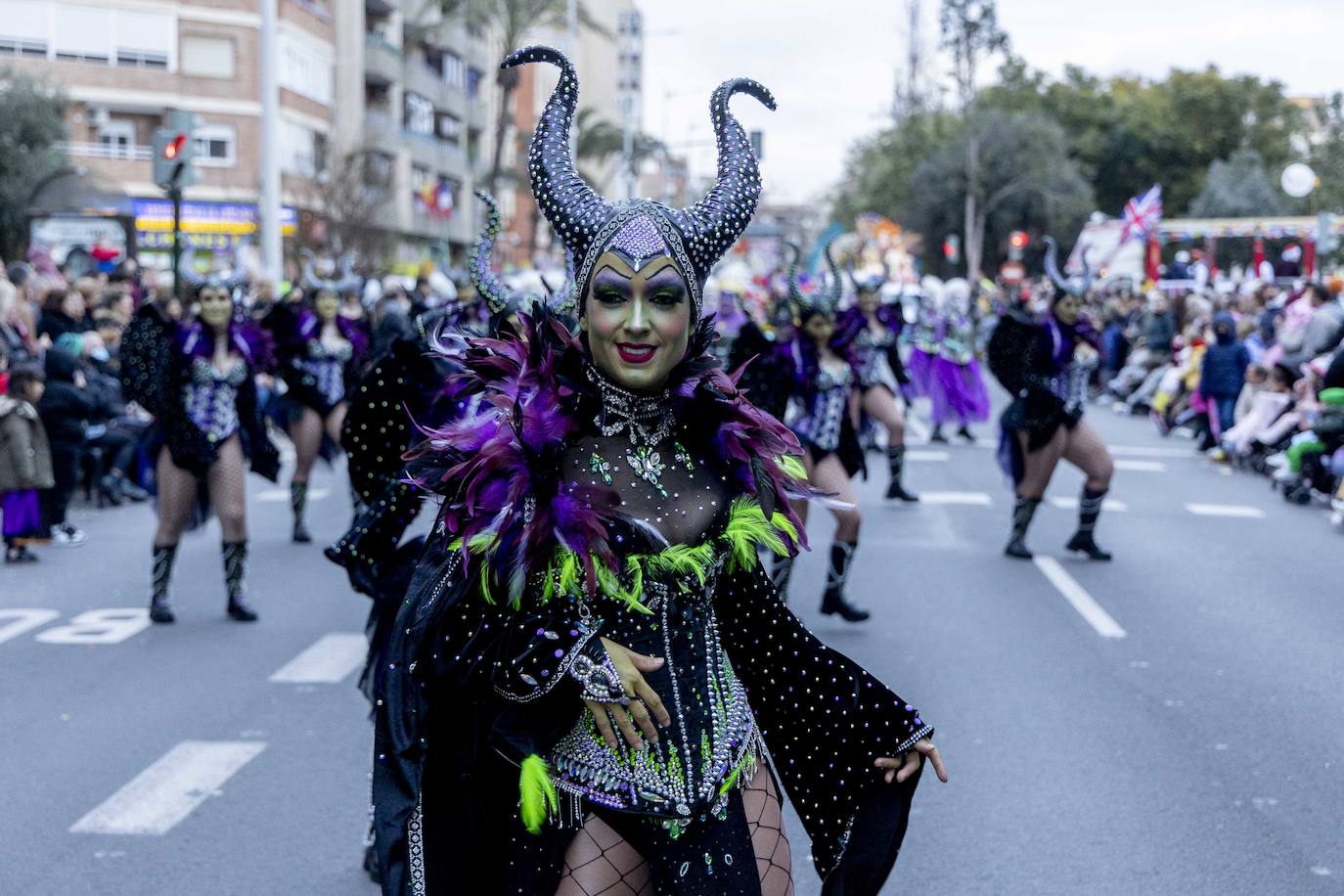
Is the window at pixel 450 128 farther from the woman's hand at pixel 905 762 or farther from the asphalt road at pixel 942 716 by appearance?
the woman's hand at pixel 905 762

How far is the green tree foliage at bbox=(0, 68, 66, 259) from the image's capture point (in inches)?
1371

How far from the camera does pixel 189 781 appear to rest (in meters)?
6.34

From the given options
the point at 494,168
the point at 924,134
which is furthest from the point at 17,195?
the point at 924,134

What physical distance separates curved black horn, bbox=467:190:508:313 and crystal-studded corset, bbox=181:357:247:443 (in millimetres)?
4271

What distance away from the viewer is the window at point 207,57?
44.7 m

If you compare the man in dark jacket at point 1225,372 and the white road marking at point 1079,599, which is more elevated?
the man in dark jacket at point 1225,372

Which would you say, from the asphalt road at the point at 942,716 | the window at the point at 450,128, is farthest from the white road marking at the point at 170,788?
the window at the point at 450,128

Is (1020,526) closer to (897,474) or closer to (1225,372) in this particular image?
(897,474)

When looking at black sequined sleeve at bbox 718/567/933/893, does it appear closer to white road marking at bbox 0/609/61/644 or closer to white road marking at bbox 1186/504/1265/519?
white road marking at bbox 0/609/61/644

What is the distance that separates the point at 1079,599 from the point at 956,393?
9.08 metres

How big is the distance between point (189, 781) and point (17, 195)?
31.5 meters

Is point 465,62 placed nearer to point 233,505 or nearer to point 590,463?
point 233,505

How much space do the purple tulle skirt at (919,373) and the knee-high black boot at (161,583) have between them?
11619 millimetres

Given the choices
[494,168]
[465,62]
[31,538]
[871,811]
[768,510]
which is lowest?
[31,538]
